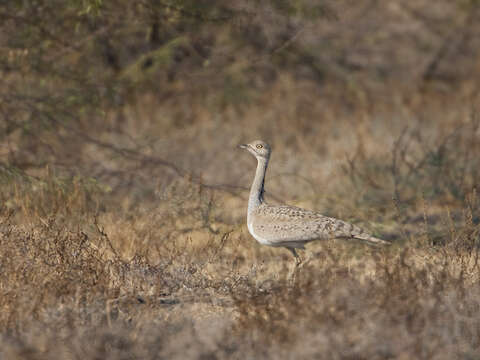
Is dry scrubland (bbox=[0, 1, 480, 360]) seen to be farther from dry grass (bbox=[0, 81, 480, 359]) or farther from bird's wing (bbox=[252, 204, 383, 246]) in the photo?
bird's wing (bbox=[252, 204, 383, 246])

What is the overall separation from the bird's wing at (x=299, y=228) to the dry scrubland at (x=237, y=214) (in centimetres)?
27

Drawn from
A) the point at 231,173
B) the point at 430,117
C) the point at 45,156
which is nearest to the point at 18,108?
the point at 45,156

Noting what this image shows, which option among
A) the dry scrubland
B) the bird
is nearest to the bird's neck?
the bird

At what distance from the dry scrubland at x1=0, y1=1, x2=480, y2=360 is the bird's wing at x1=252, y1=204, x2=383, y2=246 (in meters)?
0.27

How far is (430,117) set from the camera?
13.6m

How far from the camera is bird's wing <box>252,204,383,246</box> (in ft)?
18.1

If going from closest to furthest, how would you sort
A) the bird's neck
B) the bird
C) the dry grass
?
the dry grass
the bird
the bird's neck

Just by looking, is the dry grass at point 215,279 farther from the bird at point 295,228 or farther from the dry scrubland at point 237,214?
Answer: the bird at point 295,228

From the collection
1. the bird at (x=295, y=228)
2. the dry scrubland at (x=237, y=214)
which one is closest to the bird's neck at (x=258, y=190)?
the bird at (x=295, y=228)

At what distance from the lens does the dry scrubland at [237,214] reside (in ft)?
14.0

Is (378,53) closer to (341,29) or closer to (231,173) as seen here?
(341,29)

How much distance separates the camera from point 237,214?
876 cm

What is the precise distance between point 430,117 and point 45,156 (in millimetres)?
7634

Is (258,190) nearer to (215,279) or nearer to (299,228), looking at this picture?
(299,228)
